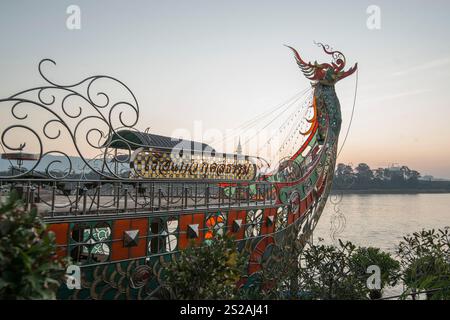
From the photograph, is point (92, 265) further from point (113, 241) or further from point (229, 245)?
point (229, 245)

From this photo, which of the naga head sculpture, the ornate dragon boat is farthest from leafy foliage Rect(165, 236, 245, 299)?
the naga head sculpture

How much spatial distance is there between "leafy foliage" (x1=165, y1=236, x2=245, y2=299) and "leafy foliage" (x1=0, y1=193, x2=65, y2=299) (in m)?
2.42

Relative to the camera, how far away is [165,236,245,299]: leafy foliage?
201 inches

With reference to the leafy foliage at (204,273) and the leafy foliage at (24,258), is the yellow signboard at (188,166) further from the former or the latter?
the leafy foliage at (24,258)

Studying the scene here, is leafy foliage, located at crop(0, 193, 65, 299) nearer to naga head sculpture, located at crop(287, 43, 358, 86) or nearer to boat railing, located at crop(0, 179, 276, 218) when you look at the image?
boat railing, located at crop(0, 179, 276, 218)

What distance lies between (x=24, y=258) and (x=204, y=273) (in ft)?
9.35

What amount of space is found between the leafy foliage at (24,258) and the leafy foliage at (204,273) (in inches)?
95.3

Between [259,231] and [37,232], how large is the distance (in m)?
7.73

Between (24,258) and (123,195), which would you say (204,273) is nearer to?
(24,258)

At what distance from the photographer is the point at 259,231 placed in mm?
10266

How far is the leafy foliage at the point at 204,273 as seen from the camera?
16.8ft

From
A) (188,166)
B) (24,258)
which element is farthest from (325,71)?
(24,258)

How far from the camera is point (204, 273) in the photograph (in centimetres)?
518

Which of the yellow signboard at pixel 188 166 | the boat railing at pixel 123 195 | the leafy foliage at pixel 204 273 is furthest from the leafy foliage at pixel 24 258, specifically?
the yellow signboard at pixel 188 166
